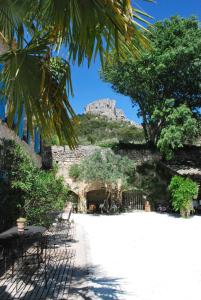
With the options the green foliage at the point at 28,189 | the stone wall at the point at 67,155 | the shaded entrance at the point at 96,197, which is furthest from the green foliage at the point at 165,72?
the green foliage at the point at 28,189

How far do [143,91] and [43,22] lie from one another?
21.4 metres

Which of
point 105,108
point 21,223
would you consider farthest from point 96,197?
point 105,108

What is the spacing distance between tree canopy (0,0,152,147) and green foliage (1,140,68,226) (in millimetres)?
5669

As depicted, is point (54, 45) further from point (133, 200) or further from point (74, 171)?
point (133, 200)

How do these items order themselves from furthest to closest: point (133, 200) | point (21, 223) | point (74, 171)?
point (133, 200) < point (74, 171) < point (21, 223)

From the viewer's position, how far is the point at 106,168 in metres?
23.1

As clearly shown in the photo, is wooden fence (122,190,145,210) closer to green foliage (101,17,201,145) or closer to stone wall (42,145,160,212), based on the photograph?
stone wall (42,145,160,212)

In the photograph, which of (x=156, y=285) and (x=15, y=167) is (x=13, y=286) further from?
(x=15, y=167)

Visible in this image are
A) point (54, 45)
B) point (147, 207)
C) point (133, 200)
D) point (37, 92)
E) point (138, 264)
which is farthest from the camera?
point (133, 200)

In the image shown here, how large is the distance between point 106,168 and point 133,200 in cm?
347

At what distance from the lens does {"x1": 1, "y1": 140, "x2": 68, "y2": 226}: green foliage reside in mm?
10265

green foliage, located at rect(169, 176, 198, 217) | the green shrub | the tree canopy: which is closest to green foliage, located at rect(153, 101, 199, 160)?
green foliage, located at rect(169, 176, 198, 217)

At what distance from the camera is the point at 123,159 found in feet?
80.3

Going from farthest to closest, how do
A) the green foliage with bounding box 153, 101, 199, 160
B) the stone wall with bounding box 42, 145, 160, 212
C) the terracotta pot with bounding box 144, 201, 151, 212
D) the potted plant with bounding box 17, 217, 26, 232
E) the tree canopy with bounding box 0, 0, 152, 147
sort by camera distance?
the terracotta pot with bounding box 144, 201, 151, 212, the stone wall with bounding box 42, 145, 160, 212, the green foliage with bounding box 153, 101, 199, 160, the potted plant with bounding box 17, 217, 26, 232, the tree canopy with bounding box 0, 0, 152, 147
